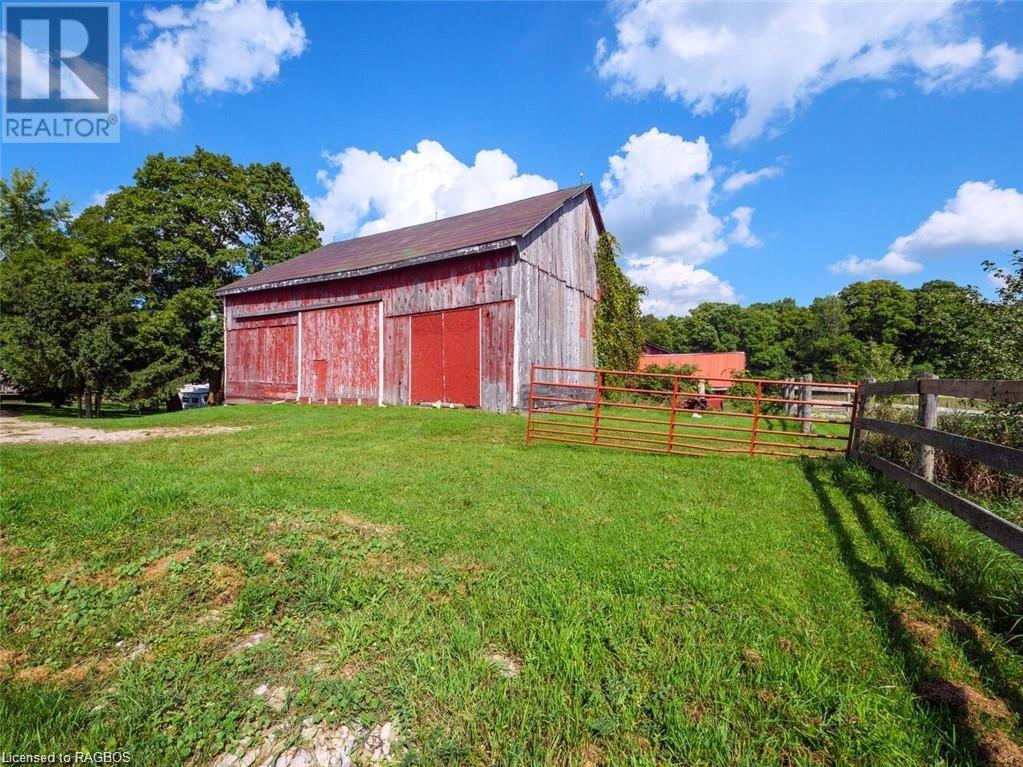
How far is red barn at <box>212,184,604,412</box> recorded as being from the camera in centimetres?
1191

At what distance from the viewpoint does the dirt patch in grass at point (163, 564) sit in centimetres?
298

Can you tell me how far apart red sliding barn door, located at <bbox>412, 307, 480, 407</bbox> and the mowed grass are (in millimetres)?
7487

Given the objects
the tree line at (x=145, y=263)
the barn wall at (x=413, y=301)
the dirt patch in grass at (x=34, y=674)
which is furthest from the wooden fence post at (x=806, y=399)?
the tree line at (x=145, y=263)

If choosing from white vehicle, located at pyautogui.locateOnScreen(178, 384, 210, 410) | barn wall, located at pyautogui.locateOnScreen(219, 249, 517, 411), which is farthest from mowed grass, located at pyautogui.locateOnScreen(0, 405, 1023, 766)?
white vehicle, located at pyautogui.locateOnScreen(178, 384, 210, 410)

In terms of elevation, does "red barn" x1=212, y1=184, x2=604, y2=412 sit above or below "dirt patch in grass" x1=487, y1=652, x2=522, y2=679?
above

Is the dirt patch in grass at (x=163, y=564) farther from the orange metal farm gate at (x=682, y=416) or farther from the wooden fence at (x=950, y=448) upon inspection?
the wooden fence at (x=950, y=448)

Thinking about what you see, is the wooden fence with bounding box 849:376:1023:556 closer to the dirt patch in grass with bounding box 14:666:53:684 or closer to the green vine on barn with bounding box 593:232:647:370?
the dirt patch in grass with bounding box 14:666:53:684

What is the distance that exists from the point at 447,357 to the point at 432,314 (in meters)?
1.41

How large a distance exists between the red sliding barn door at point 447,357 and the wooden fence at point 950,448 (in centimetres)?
870

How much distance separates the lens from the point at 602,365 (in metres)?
16.6

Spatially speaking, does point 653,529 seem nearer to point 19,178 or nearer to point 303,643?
point 303,643

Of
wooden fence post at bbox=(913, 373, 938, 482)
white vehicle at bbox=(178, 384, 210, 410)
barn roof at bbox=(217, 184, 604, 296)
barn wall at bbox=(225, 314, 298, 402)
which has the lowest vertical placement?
white vehicle at bbox=(178, 384, 210, 410)

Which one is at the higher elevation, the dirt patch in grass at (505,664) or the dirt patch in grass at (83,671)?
the dirt patch in grass at (505,664)

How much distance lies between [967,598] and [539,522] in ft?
10.2
